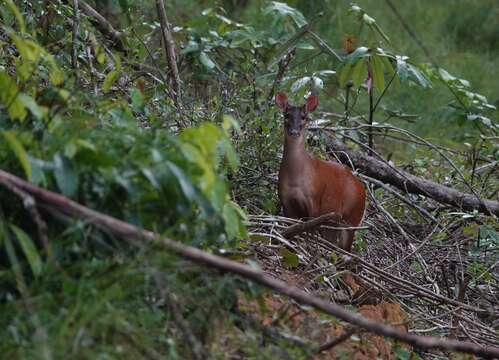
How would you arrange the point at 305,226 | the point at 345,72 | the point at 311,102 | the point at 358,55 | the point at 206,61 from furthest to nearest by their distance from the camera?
the point at 206,61
the point at 311,102
the point at 345,72
the point at 358,55
the point at 305,226

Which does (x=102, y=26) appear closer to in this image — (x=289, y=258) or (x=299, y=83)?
(x=299, y=83)

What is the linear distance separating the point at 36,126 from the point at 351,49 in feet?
12.2

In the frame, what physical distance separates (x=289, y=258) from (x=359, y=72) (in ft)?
5.85

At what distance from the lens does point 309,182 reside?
6.01 m

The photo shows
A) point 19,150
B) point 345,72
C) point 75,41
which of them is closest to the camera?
point 19,150

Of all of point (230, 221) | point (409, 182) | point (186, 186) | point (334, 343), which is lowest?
point (409, 182)

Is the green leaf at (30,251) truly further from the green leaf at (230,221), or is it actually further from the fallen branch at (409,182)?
the fallen branch at (409,182)

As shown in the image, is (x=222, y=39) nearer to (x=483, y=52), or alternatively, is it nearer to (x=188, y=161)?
(x=188, y=161)

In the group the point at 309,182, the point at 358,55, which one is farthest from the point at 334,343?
the point at 358,55

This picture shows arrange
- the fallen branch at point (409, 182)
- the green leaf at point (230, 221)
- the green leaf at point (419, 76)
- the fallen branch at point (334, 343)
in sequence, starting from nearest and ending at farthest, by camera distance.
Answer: the green leaf at point (230, 221), the fallen branch at point (334, 343), the green leaf at point (419, 76), the fallen branch at point (409, 182)

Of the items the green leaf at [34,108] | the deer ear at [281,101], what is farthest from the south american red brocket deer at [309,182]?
the green leaf at [34,108]

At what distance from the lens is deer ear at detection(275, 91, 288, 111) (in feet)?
19.6

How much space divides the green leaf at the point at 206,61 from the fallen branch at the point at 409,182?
0.83 metres

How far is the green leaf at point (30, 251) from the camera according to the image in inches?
118
